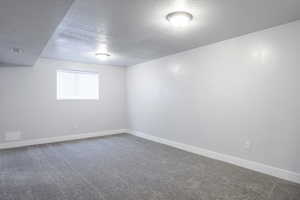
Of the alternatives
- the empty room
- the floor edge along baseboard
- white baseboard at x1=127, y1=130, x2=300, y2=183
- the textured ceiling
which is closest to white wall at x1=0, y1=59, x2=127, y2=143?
the empty room

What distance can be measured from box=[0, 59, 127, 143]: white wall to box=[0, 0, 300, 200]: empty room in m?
0.03

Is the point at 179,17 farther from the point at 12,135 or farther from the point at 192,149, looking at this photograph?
the point at 12,135

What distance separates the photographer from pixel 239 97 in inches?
131

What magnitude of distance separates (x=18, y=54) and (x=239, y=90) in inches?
164

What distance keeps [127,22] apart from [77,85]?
359 centimetres

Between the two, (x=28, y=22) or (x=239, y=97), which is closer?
(x=28, y=22)

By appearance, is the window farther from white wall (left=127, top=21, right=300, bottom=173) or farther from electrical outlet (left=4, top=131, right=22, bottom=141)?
white wall (left=127, top=21, right=300, bottom=173)

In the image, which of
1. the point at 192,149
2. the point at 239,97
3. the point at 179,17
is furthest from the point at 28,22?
the point at 192,149

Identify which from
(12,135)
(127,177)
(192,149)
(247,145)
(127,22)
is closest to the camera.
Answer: (127,22)

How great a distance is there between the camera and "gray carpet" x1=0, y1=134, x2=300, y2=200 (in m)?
2.35

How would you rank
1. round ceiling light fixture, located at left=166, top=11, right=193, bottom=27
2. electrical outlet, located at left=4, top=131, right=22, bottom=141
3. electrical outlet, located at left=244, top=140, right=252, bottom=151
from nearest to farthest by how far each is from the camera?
round ceiling light fixture, located at left=166, top=11, right=193, bottom=27, electrical outlet, located at left=244, top=140, right=252, bottom=151, electrical outlet, located at left=4, top=131, right=22, bottom=141

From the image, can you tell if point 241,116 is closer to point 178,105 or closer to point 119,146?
point 178,105

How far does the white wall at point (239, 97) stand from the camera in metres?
2.74

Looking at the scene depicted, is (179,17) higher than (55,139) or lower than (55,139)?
higher
